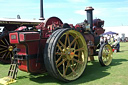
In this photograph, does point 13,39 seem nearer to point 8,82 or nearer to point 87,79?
point 8,82

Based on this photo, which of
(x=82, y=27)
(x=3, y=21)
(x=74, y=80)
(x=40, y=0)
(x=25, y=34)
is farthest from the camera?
(x=40, y=0)

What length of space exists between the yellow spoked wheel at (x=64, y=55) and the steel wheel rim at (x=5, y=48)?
3.79 metres

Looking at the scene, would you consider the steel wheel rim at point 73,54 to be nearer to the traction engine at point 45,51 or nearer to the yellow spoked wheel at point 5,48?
the traction engine at point 45,51

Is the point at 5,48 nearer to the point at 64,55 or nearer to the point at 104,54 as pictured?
the point at 64,55

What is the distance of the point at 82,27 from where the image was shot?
5.05 metres

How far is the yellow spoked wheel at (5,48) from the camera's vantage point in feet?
21.8

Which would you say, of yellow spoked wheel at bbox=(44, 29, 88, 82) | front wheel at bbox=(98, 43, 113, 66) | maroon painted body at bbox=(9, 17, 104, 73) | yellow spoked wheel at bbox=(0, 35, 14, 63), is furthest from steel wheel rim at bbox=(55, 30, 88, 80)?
yellow spoked wheel at bbox=(0, 35, 14, 63)

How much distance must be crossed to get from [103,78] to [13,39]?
95.3 inches

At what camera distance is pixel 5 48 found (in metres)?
6.91

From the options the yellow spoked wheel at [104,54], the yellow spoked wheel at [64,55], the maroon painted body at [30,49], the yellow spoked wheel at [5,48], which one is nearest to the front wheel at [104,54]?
the yellow spoked wheel at [104,54]

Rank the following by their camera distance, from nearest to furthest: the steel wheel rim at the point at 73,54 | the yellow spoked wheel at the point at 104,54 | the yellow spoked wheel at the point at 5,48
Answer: the steel wheel rim at the point at 73,54 < the yellow spoked wheel at the point at 104,54 < the yellow spoked wheel at the point at 5,48

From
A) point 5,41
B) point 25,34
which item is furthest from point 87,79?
point 5,41

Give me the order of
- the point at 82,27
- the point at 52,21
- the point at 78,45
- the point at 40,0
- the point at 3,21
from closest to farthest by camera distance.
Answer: the point at 78,45 → the point at 52,21 → the point at 82,27 → the point at 3,21 → the point at 40,0

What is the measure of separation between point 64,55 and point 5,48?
4.40 metres
